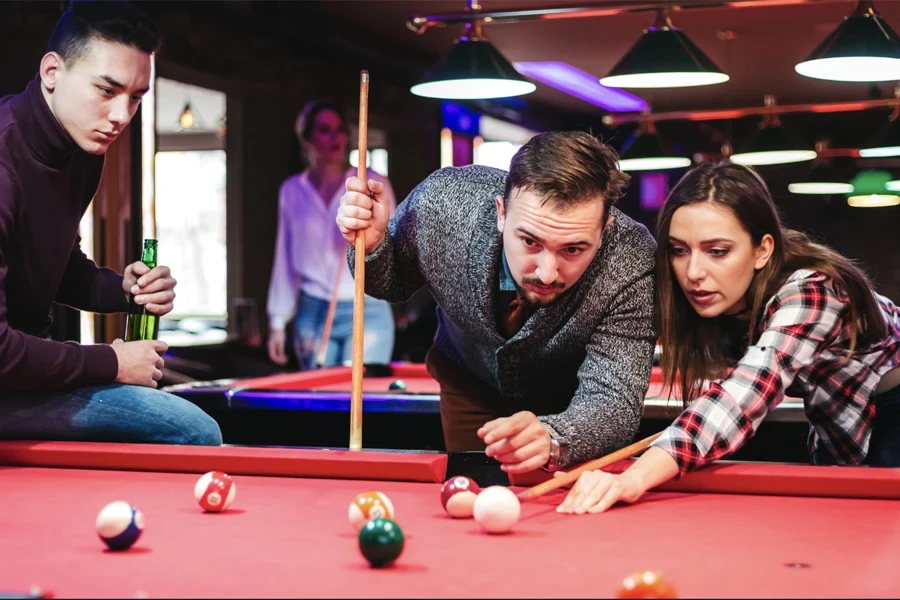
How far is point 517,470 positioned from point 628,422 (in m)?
0.38

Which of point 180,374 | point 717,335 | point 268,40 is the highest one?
point 268,40

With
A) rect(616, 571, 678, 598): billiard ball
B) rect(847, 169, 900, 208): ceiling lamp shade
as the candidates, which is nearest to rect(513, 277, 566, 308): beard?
rect(616, 571, 678, 598): billiard ball

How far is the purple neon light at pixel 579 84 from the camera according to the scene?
30.0ft

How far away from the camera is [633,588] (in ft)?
3.89

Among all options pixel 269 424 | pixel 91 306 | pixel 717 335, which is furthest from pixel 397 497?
pixel 269 424

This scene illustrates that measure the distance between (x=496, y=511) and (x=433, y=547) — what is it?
11 centimetres

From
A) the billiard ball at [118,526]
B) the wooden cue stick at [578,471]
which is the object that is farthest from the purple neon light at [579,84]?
the billiard ball at [118,526]

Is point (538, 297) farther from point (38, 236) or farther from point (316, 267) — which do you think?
point (316, 267)

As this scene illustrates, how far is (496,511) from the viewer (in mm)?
1534

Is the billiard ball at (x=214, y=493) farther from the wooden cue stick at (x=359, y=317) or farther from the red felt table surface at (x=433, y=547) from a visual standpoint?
the wooden cue stick at (x=359, y=317)

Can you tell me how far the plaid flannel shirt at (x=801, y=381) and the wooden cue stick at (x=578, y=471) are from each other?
10cm

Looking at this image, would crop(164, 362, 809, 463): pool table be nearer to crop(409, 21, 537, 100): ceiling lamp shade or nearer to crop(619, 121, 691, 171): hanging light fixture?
crop(409, 21, 537, 100): ceiling lamp shade

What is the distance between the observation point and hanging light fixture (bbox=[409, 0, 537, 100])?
3718 mm

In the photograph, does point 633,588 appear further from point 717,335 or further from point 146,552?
point 717,335
